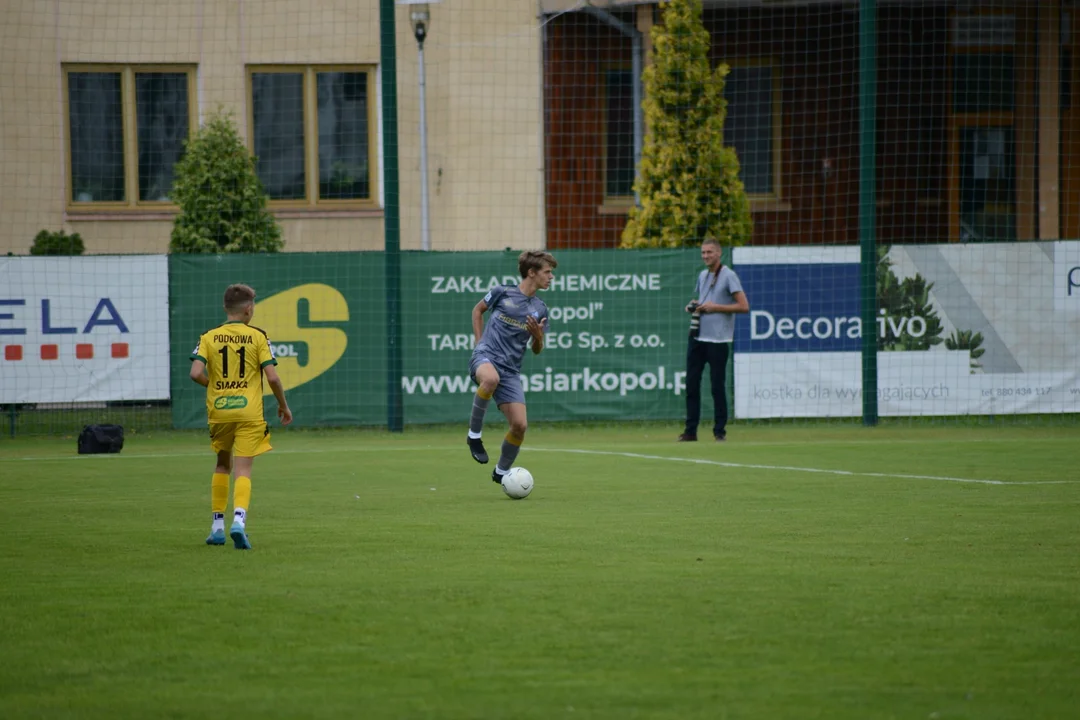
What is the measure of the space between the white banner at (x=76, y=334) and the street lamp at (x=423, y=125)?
6.53 m

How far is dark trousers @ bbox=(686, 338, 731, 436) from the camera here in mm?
15438

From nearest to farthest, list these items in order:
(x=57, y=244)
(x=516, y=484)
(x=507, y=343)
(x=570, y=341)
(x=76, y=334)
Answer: (x=516, y=484)
(x=507, y=343)
(x=76, y=334)
(x=570, y=341)
(x=57, y=244)

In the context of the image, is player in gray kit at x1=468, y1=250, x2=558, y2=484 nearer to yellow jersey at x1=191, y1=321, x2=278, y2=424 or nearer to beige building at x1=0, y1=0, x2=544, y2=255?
yellow jersey at x1=191, y1=321, x2=278, y2=424

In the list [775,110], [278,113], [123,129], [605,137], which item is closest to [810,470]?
[605,137]

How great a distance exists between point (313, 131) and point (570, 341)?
9025 millimetres

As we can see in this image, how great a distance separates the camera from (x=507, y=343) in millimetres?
11055

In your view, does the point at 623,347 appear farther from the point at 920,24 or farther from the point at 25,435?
the point at 920,24

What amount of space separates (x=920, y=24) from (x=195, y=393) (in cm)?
1492

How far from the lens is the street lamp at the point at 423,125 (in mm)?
21344

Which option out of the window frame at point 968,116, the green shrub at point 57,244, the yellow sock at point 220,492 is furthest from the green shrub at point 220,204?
the yellow sock at point 220,492

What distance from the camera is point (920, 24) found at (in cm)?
2483

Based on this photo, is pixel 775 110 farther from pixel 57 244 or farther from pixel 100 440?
pixel 100 440

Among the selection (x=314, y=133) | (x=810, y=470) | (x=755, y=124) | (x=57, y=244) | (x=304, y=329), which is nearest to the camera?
(x=810, y=470)

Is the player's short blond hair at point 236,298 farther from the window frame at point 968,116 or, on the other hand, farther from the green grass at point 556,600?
the window frame at point 968,116
